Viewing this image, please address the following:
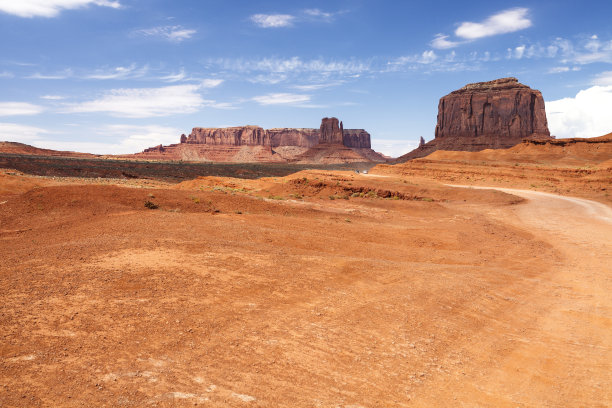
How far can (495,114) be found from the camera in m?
139

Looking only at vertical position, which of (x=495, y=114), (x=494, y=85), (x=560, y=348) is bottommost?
(x=560, y=348)

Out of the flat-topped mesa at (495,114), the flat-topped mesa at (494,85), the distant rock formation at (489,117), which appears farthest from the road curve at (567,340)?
the flat-topped mesa at (494,85)

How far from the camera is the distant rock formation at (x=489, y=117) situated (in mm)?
134625

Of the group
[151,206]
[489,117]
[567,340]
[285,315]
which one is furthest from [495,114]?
[285,315]

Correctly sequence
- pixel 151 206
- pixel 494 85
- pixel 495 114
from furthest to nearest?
pixel 494 85
pixel 495 114
pixel 151 206

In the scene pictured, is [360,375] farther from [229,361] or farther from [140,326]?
[140,326]

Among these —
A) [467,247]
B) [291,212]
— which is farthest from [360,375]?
[291,212]

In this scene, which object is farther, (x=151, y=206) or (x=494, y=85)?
(x=494, y=85)

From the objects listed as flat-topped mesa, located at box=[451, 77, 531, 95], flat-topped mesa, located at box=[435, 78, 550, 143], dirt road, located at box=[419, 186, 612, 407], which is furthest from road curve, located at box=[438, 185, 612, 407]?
flat-topped mesa, located at box=[451, 77, 531, 95]

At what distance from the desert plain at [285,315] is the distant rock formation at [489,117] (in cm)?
13477

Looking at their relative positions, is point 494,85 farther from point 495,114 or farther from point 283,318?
point 283,318

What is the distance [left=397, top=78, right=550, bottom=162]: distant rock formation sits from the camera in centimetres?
13462

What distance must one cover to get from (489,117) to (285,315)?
15227cm

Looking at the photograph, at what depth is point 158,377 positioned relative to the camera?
186 inches
